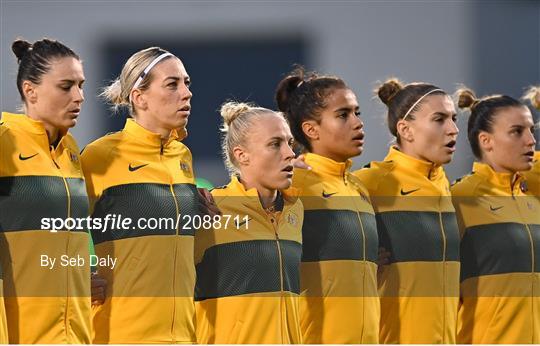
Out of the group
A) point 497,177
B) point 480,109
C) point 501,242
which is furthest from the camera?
point 480,109

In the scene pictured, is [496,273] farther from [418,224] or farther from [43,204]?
[43,204]

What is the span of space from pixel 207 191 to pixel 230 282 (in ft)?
1.52

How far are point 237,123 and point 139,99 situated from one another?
54 centimetres

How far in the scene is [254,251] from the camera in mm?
6391

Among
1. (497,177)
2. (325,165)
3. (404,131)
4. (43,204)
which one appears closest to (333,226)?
(325,165)

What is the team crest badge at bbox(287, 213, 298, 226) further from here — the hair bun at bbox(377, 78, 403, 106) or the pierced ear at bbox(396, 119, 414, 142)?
the hair bun at bbox(377, 78, 403, 106)

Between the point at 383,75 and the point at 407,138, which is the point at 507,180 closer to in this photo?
the point at 407,138

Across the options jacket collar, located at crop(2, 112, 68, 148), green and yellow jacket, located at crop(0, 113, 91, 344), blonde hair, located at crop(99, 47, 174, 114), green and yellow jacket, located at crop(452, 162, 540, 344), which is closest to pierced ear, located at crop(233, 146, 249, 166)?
blonde hair, located at crop(99, 47, 174, 114)

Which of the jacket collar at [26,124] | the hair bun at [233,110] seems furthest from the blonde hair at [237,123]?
the jacket collar at [26,124]

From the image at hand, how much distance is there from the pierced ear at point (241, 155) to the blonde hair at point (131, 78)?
0.54 metres

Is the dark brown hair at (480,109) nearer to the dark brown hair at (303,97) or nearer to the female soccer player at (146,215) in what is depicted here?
the dark brown hair at (303,97)

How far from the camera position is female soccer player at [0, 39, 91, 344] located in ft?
19.0

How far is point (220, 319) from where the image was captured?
636cm

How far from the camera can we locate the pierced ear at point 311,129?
705 centimetres
